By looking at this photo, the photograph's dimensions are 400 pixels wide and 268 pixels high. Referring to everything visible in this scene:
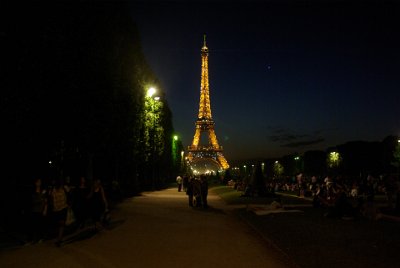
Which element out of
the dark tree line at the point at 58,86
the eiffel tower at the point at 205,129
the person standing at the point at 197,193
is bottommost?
the person standing at the point at 197,193

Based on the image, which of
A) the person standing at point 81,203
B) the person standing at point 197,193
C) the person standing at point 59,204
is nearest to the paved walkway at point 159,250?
the person standing at point 59,204

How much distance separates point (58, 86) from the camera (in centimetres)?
2214

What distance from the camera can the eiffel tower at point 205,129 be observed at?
136875 millimetres

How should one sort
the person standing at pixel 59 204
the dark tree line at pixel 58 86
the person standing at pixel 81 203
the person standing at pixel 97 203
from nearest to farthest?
the person standing at pixel 59 204 < the person standing at pixel 97 203 < the person standing at pixel 81 203 < the dark tree line at pixel 58 86

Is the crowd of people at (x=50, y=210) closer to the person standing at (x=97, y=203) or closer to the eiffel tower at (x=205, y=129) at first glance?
the person standing at (x=97, y=203)

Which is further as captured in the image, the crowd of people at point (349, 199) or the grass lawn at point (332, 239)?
the crowd of people at point (349, 199)

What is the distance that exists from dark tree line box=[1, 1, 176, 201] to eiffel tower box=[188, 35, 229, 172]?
338 feet

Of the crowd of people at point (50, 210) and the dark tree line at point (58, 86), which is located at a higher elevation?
the dark tree line at point (58, 86)

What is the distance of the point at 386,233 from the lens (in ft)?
48.2

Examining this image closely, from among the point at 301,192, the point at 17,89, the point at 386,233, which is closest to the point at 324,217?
the point at 386,233

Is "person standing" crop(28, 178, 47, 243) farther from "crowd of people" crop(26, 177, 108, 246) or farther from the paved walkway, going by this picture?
the paved walkway

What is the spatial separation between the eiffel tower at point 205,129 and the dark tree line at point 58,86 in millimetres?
102981

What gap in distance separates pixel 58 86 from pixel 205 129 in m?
116

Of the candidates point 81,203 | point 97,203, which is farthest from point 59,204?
point 81,203
